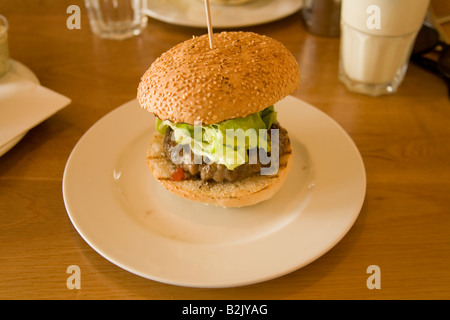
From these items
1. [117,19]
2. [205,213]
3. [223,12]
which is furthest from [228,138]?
[117,19]

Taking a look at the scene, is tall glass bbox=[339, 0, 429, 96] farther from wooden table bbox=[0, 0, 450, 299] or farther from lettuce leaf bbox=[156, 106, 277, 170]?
lettuce leaf bbox=[156, 106, 277, 170]

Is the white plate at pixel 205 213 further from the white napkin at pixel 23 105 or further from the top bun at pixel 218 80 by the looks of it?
the top bun at pixel 218 80

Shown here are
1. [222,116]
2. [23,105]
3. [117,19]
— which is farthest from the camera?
[117,19]

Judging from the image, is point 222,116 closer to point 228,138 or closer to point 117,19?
point 228,138

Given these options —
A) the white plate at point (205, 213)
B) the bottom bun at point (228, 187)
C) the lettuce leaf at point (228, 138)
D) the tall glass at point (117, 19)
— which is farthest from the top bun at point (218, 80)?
the tall glass at point (117, 19)
